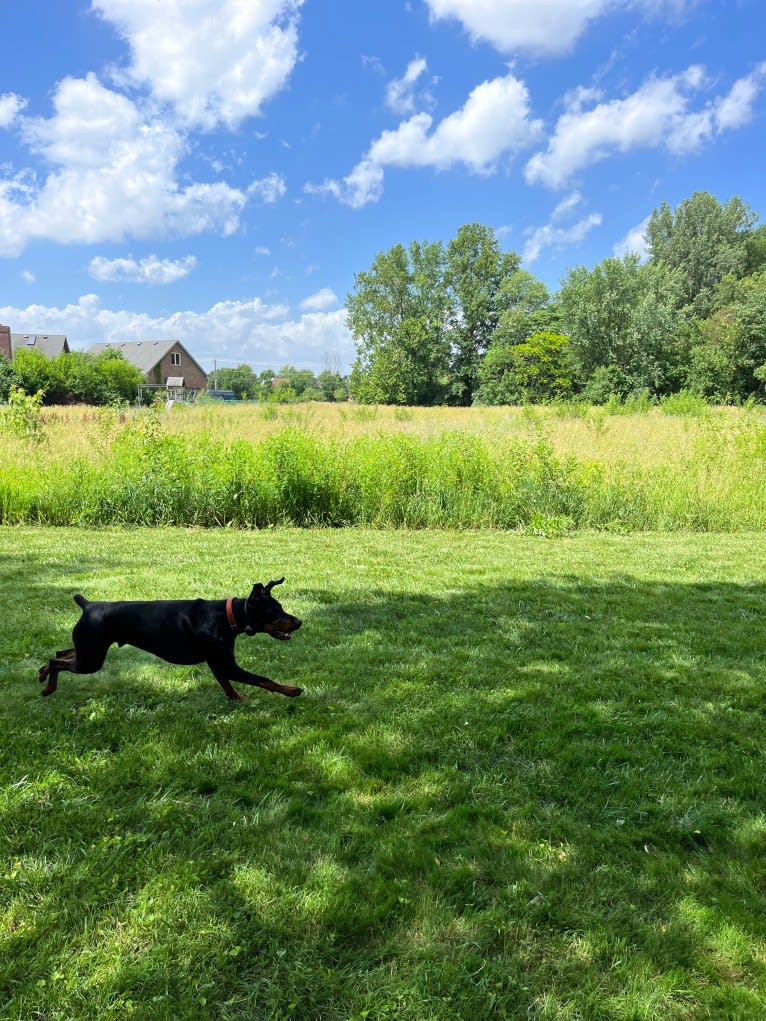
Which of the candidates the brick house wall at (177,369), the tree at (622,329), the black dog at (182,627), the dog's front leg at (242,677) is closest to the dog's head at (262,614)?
the black dog at (182,627)

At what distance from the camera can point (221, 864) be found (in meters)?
1.84

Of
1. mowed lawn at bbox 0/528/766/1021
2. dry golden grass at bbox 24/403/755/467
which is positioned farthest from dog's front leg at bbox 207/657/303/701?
dry golden grass at bbox 24/403/755/467

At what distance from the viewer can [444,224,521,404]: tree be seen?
52.1 meters

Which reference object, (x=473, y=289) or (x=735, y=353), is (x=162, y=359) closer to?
(x=473, y=289)

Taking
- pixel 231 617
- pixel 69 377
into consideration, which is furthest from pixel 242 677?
pixel 69 377

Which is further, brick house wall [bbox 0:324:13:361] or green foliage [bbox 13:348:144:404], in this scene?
brick house wall [bbox 0:324:13:361]

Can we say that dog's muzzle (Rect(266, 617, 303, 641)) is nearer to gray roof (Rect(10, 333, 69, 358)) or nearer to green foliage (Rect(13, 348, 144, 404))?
green foliage (Rect(13, 348, 144, 404))

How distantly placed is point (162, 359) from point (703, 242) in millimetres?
53806

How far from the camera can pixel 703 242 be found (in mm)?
52500

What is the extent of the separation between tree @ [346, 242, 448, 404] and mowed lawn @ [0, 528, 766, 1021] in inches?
1778

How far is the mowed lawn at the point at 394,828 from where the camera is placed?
1.48 metres

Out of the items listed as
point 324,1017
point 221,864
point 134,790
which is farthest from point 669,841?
point 134,790

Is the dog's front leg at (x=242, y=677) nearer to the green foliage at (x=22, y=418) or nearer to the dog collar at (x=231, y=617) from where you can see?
the dog collar at (x=231, y=617)

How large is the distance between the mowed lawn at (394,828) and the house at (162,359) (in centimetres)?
6325
